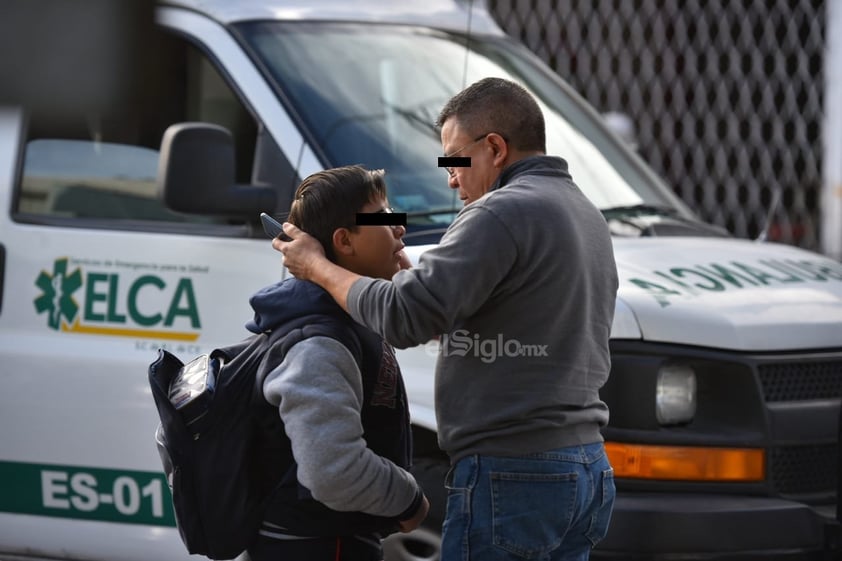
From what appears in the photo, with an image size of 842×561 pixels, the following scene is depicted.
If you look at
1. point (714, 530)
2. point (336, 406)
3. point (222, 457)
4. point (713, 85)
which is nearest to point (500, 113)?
point (336, 406)

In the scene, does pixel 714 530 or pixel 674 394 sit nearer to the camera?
pixel 714 530

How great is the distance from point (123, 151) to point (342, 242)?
207 cm

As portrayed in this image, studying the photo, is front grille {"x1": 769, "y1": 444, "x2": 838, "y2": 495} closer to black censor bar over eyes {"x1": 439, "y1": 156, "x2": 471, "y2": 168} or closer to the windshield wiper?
the windshield wiper

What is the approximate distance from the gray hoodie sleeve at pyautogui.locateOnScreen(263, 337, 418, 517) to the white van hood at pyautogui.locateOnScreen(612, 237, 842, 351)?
1.32 m

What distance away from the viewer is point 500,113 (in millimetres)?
2949

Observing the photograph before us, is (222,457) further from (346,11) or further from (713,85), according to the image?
(713,85)

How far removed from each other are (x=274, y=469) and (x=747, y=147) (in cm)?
675

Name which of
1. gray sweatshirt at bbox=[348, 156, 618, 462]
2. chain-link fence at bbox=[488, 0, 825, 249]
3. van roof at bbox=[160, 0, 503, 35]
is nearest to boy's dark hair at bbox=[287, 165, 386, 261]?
gray sweatshirt at bbox=[348, 156, 618, 462]

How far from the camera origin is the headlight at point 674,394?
3.98 m

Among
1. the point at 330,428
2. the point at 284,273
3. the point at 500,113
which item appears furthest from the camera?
the point at 284,273

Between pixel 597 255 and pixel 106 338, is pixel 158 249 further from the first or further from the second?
pixel 597 255

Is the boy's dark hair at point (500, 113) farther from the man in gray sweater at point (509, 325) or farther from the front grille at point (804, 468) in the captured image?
the front grille at point (804, 468)

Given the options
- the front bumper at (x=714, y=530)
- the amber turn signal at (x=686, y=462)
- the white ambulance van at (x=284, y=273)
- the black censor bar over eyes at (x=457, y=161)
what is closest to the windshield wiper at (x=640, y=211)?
the white ambulance van at (x=284, y=273)

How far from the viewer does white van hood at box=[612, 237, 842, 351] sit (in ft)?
13.0
